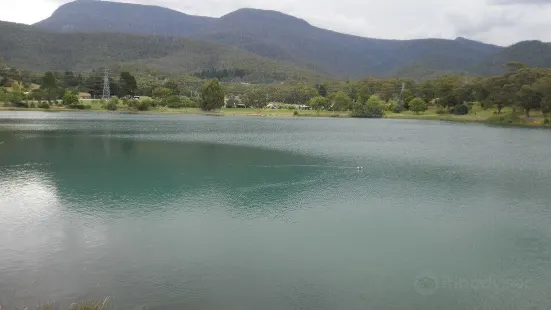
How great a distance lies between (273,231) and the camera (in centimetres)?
2014

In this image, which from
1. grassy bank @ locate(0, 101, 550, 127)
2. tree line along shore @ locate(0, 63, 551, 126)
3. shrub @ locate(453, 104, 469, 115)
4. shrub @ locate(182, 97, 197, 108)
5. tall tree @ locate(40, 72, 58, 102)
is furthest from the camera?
shrub @ locate(182, 97, 197, 108)

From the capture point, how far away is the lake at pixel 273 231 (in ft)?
45.3

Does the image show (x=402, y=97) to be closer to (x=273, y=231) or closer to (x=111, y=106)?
(x=111, y=106)

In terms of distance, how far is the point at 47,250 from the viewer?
17016 millimetres

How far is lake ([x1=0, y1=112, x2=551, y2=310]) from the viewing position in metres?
13.8

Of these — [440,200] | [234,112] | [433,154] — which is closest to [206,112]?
[234,112]

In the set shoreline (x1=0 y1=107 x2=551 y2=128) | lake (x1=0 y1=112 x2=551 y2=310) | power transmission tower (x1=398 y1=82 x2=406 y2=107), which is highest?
power transmission tower (x1=398 y1=82 x2=406 y2=107)

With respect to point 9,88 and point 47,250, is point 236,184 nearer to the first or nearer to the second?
point 47,250

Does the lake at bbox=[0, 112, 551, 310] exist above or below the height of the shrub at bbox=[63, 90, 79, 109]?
below

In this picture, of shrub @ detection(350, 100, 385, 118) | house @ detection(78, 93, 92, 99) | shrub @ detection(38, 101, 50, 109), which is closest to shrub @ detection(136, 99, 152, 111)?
shrub @ detection(38, 101, 50, 109)

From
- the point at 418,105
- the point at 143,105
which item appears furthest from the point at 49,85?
the point at 418,105

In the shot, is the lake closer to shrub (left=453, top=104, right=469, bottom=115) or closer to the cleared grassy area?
Result: the cleared grassy area

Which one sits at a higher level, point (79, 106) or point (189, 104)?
point (189, 104)

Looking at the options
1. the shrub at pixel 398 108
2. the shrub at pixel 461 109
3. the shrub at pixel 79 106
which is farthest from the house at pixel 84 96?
the shrub at pixel 461 109
